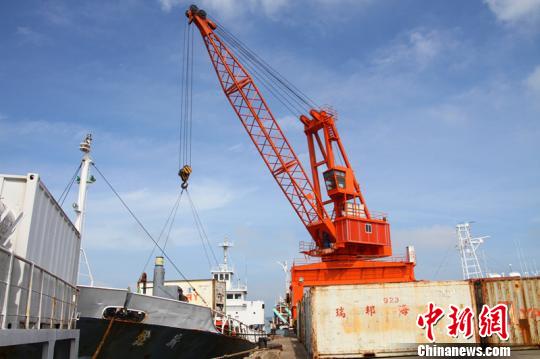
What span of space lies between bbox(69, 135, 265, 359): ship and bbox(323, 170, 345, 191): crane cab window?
21203 mm

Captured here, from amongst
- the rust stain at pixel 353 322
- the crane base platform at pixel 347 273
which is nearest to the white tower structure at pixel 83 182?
the rust stain at pixel 353 322

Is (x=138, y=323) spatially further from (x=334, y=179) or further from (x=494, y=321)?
(x=334, y=179)

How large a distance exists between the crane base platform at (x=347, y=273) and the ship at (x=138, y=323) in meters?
17.5

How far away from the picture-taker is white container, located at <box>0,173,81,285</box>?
26.8 ft

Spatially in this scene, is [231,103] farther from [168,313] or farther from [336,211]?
[168,313]

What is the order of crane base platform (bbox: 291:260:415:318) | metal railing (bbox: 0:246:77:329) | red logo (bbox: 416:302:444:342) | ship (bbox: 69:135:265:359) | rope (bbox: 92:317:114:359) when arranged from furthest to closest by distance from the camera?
crane base platform (bbox: 291:260:415:318) < red logo (bbox: 416:302:444:342) < ship (bbox: 69:135:265:359) < rope (bbox: 92:317:114:359) < metal railing (bbox: 0:246:77:329)

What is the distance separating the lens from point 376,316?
14312 mm

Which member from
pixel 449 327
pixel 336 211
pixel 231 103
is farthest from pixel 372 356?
pixel 231 103

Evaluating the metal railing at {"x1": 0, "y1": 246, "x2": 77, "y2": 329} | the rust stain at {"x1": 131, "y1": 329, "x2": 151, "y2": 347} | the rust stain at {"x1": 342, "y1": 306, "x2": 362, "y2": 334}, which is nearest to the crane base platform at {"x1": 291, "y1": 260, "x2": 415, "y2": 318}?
the rust stain at {"x1": 342, "y1": 306, "x2": 362, "y2": 334}

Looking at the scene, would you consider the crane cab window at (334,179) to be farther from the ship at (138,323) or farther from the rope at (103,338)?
the rope at (103,338)

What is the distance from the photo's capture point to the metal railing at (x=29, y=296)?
669 cm

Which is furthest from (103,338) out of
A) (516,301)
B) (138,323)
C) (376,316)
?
(516,301)

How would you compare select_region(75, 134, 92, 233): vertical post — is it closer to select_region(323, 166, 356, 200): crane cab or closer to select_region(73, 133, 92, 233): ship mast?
select_region(73, 133, 92, 233): ship mast

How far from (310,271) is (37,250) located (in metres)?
28.6
